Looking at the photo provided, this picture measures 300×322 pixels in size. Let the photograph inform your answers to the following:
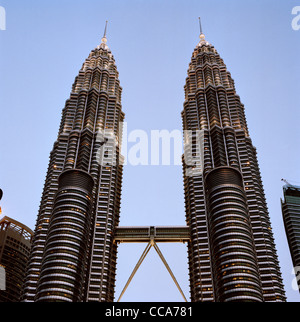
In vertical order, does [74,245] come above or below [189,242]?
below

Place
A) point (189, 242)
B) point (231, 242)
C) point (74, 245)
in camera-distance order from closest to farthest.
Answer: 1. point (231, 242)
2. point (74, 245)
3. point (189, 242)

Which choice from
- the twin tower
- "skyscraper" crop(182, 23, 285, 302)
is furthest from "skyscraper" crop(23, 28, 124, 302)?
"skyscraper" crop(182, 23, 285, 302)

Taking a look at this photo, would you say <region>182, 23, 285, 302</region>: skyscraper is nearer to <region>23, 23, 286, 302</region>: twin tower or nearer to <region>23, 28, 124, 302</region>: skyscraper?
<region>23, 23, 286, 302</region>: twin tower

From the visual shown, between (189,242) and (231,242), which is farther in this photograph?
(189,242)

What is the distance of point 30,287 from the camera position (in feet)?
521

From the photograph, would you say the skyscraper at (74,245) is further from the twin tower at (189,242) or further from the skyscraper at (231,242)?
the skyscraper at (231,242)

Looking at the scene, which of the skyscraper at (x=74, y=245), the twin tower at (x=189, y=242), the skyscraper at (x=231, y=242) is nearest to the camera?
the skyscraper at (x=231, y=242)

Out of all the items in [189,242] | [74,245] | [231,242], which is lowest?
[74,245]

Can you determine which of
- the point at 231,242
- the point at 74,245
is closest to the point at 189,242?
the point at 231,242

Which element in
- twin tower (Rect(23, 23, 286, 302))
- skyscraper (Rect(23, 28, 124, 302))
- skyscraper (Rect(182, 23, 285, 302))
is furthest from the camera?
twin tower (Rect(23, 23, 286, 302))

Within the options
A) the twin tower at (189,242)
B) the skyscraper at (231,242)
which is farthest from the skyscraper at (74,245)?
the skyscraper at (231,242)

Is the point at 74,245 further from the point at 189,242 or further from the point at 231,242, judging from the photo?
the point at 189,242
